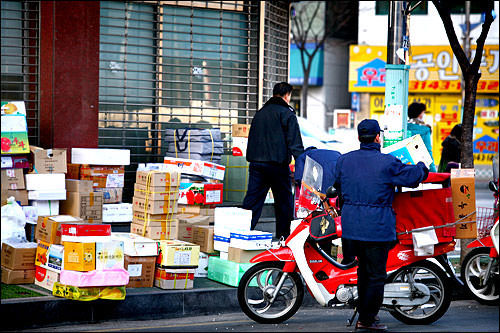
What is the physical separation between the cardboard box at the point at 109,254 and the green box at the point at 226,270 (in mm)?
1407

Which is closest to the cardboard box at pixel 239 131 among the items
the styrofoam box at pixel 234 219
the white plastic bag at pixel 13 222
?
the styrofoam box at pixel 234 219

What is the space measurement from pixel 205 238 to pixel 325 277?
2.30m

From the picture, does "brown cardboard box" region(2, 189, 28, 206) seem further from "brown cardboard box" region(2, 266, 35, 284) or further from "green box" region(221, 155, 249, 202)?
"green box" region(221, 155, 249, 202)

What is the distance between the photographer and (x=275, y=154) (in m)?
9.46

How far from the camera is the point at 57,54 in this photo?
37.0 feet

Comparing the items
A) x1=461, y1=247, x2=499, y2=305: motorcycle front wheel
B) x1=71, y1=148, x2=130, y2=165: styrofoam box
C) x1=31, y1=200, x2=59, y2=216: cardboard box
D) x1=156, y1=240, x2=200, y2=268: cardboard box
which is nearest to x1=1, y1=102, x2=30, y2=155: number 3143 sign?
x1=31, y1=200, x2=59, y2=216: cardboard box

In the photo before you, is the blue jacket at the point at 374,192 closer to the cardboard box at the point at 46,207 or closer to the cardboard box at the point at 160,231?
the cardboard box at the point at 160,231

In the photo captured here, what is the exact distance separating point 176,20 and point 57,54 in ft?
7.55

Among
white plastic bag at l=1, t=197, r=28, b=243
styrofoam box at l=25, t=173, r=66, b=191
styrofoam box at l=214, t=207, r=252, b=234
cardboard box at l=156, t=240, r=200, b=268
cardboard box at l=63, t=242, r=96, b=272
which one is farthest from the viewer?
styrofoam box at l=25, t=173, r=66, b=191

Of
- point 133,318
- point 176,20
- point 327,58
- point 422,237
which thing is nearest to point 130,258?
point 133,318

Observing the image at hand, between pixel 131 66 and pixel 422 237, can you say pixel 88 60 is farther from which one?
pixel 422 237

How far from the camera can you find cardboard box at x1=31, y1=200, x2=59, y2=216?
9805 mm

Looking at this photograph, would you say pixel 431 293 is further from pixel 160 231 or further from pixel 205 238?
pixel 160 231

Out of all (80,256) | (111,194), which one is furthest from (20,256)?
(111,194)
